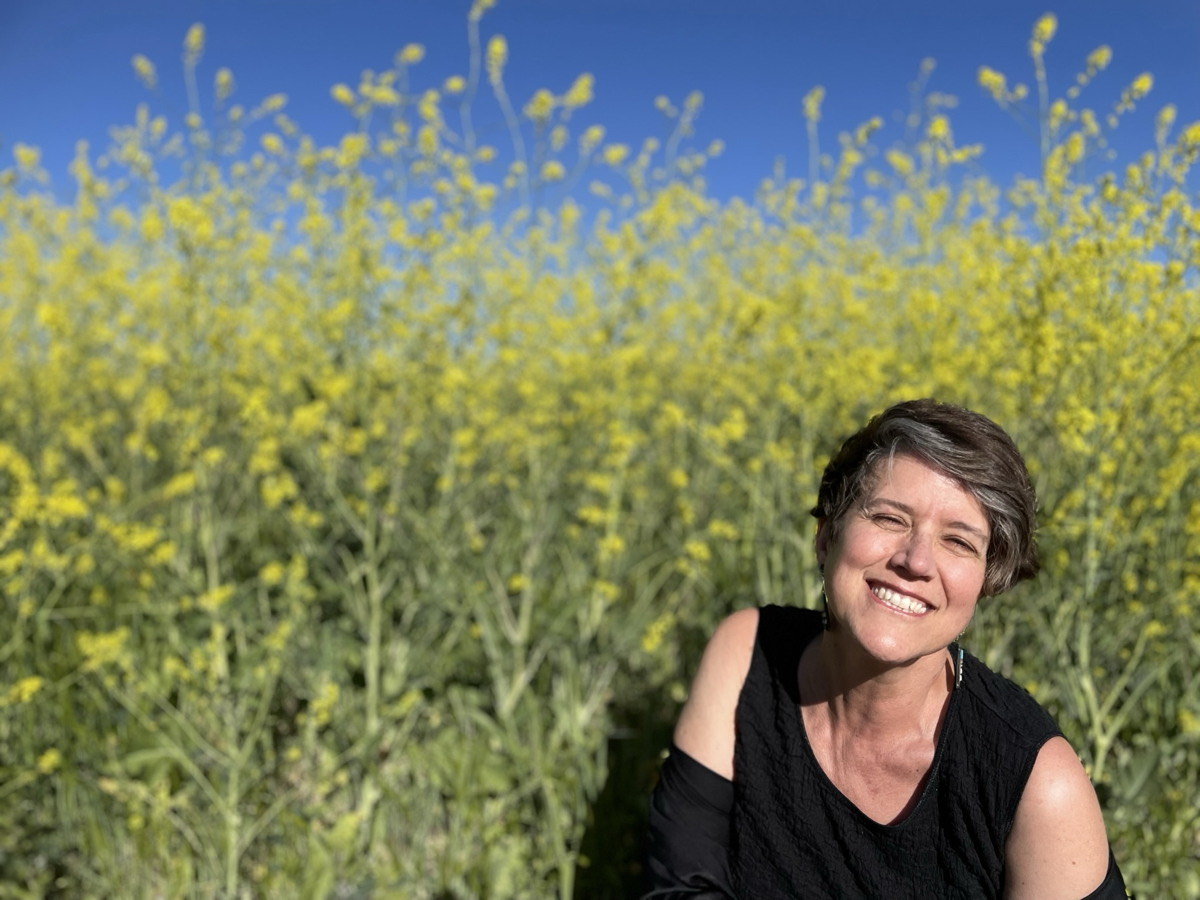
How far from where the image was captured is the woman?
1133 mm

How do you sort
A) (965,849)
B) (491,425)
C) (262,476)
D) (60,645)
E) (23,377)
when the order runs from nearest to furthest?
(965,849) < (60,645) < (491,425) < (262,476) < (23,377)

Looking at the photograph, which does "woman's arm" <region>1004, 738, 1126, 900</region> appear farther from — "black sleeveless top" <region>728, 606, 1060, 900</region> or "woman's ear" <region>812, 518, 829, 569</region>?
"woman's ear" <region>812, 518, 829, 569</region>

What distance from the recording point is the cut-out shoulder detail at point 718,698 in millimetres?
1448

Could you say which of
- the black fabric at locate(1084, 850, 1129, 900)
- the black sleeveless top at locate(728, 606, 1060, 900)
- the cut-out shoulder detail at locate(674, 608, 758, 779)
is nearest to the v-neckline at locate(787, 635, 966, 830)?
the black sleeveless top at locate(728, 606, 1060, 900)

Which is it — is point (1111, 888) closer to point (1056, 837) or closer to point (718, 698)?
point (1056, 837)

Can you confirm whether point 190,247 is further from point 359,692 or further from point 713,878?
point 713,878

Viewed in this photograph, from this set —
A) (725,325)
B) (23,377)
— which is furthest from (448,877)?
(23,377)

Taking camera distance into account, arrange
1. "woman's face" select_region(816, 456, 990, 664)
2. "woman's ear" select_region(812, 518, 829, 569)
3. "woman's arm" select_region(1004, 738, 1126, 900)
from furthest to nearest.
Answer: "woman's ear" select_region(812, 518, 829, 569), "woman's face" select_region(816, 456, 990, 664), "woman's arm" select_region(1004, 738, 1126, 900)

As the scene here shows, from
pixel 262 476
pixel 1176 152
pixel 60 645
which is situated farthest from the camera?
pixel 262 476

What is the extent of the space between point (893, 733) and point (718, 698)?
0.30 metres

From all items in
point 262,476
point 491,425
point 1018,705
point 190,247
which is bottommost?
point 1018,705

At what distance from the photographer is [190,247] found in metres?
2.72

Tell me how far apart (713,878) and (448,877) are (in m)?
1.02

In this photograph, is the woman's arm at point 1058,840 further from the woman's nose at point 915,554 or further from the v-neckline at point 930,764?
the woman's nose at point 915,554
